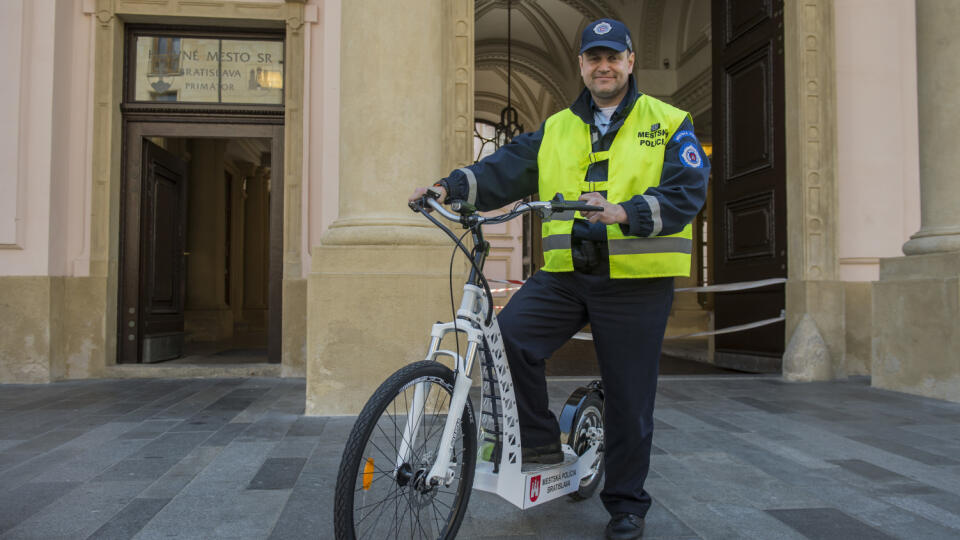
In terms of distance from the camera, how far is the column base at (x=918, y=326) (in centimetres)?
543

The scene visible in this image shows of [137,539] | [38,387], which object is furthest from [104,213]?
[137,539]

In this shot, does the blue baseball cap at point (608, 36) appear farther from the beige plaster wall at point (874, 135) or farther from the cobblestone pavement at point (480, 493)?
the beige plaster wall at point (874, 135)

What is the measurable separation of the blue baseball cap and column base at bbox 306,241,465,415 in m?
2.64

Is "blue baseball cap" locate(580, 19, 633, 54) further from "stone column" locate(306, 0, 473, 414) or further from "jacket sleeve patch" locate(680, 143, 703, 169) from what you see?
"stone column" locate(306, 0, 473, 414)

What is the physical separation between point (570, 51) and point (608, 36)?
48.3 ft

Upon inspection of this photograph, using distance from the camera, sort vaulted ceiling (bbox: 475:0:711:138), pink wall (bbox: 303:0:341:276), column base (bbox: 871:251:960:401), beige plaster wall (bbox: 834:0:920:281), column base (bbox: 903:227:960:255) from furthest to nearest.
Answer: vaulted ceiling (bbox: 475:0:711:138) → beige plaster wall (bbox: 834:0:920:281) → pink wall (bbox: 303:0:341:276) → column base (bbox: 903:227:960:255) → column base (bbox: 871:251:960:401)

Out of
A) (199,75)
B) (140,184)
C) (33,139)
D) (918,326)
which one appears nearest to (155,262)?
(140,184)

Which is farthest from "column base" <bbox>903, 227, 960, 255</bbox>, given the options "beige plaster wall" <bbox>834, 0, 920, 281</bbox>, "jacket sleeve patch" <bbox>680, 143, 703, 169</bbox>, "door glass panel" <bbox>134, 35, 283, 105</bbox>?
"door glass panel" <bbox>134, 35, 283, 105</bbox>

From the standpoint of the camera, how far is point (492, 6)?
14922 mm

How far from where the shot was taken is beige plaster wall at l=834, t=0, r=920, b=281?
22.6 ft

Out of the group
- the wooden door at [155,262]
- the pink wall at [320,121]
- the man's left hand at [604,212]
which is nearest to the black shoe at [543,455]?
the man's left hand at [604,212]

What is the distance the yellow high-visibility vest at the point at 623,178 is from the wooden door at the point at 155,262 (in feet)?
19.3

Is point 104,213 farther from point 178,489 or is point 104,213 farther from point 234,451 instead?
point 178,489

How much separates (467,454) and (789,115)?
598 centimetres
